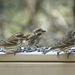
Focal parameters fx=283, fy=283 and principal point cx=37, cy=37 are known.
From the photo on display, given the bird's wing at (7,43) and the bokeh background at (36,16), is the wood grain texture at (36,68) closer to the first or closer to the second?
the bird's wing at (7,43)

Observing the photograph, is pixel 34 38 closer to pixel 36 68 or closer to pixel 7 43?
pixel 7 43

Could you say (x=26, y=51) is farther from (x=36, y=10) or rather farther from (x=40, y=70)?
(x=36, y=10)

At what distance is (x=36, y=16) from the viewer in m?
6.63

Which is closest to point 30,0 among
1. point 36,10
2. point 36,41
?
point 36,10

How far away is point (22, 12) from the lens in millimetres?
7203

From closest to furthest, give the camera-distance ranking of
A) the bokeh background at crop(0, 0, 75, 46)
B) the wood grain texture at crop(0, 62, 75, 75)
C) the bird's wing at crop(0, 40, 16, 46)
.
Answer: the wood grain texture at crop(0, 62, 75, 75)
the bird's wing at crop(0, 40, 16, 46)
the bokeh background at crop(0, 0, 75, 46)

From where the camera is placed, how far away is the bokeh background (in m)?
6.08

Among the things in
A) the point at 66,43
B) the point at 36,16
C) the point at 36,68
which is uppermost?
the point at 36,16

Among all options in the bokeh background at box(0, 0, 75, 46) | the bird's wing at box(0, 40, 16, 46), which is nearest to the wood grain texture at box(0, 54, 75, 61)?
the bird's wing at box(0, 40, 16, 46)

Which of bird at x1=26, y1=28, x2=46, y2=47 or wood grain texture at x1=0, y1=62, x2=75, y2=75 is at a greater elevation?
bird at x1=26, y1=28, x2=46, y2=47

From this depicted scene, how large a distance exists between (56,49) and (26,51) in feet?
0.78

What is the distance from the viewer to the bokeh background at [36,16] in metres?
6.08

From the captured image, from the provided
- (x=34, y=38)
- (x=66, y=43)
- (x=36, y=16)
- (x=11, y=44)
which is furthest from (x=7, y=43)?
(x=36, y=16)

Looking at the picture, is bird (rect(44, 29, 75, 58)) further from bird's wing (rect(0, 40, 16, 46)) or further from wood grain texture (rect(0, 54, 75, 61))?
bird's wing (rect(0, 40, 16, 46))
